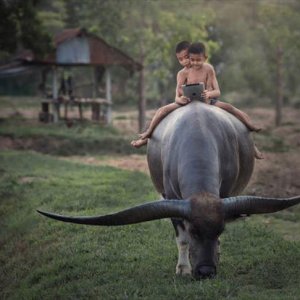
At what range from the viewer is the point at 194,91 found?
6.97 metres

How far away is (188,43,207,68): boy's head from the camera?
713 cm

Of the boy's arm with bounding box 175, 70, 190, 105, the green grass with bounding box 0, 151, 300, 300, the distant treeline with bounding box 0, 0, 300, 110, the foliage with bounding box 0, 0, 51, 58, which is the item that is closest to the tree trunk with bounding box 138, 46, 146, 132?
the distant treeline with bounding box 0, 0, 300, 110

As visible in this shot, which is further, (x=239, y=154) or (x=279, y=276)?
(x=239, y=154)

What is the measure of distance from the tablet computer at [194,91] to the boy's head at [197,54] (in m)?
0.33

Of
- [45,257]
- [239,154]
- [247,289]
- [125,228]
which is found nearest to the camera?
[247,289]

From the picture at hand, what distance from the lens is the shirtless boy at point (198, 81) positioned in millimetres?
7145

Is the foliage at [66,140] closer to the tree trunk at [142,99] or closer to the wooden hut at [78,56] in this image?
the tree trunk at [142,99]

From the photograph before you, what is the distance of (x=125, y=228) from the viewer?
350 inches

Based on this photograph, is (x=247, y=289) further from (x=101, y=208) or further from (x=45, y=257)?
(x=101, y=208)

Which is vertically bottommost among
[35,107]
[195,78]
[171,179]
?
[35,107]

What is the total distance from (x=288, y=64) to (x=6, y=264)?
Result: 94.3 ft

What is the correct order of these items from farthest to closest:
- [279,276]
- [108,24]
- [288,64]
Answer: [288,64]
[108,24]
[279,276]

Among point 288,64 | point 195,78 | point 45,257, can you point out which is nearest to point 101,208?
point 45,257

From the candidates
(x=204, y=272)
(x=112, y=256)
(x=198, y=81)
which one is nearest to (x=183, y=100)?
(x=198, y=81)
